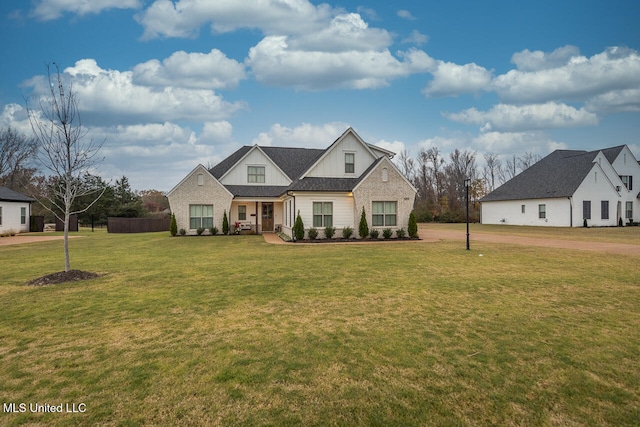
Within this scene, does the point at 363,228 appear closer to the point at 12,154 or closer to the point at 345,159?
the point at 345,159

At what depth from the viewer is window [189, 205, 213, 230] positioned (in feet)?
→ 83.8

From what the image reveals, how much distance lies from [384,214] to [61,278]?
17306 millimetres

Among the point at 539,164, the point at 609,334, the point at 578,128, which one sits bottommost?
the point at 609,334

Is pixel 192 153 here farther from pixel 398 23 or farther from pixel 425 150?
pixel 425 150

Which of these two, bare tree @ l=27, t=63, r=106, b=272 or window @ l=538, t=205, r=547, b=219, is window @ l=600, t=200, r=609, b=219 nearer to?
window @ l=538, t=205, r=547, b=219

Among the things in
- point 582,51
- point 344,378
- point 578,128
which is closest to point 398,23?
A: point 582,51

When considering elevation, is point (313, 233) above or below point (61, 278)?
above

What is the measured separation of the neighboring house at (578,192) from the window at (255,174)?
1110 inches

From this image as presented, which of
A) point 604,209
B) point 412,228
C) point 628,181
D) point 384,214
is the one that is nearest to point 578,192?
Answer: point 604,209

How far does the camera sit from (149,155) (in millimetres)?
31047

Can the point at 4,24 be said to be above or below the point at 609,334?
above

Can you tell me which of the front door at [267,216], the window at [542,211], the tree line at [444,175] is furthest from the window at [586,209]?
the front door at [267,216]

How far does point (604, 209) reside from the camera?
32156mm

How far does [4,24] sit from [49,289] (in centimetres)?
2144
